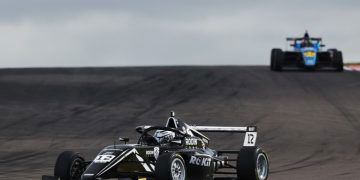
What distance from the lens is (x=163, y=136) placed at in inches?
608

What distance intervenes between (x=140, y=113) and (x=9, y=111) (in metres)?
4.79

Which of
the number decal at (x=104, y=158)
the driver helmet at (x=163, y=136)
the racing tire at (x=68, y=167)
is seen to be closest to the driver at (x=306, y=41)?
the driver helmet at (x=163, y=136)

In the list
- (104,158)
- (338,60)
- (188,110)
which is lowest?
(104,158)

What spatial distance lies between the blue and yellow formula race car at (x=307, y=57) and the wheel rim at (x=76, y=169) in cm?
2907

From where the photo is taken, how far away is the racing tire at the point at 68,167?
47.6 feet

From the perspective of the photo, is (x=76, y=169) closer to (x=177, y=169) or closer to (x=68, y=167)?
(x=68, y=167)

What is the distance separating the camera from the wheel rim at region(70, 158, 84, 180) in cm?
1462

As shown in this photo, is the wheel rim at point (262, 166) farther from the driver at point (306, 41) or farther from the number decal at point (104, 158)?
the driver at point (306, 41)

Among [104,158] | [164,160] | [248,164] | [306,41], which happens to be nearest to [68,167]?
[104,158]

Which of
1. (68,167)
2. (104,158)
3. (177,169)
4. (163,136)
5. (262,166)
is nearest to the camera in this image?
(104,158)

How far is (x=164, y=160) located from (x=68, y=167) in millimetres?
1810

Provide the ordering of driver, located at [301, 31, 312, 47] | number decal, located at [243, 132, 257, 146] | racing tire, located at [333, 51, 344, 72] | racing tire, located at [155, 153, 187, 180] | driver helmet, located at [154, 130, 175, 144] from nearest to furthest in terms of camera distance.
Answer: racing tire, located at [155, 153, 187, 180], driver helmet, located at [154, 130, 175, 144], number decal, located at [243, 132, 257, 146], racing tire, located at [333, 51, 344, 72], driver, located at [301, 31, 312, 47]

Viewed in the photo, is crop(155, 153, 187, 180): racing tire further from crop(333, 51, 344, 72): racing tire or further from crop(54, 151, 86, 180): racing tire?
crop(333, 51, 344, 72): racing tire

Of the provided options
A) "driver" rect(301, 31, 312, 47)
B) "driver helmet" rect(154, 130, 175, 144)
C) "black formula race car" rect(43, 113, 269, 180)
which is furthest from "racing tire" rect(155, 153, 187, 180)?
"driver" rect(301, 31, 312, 47)
